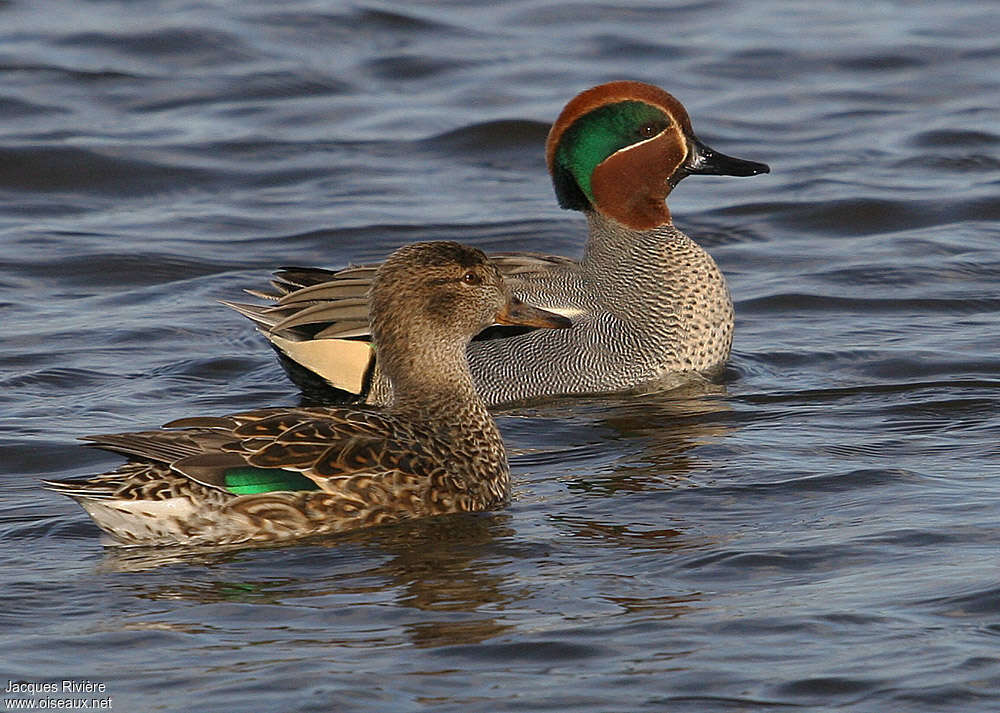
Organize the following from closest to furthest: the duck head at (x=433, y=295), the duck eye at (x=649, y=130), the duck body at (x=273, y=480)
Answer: the duck body at (x=273, y=480) < the duck head at (x=433, y=295) < the duck eye at (x=649, y=130)

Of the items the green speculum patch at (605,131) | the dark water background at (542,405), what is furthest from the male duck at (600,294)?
the dark water background at (542,405)

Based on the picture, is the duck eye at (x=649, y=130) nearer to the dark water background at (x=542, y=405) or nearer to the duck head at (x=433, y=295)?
the dark water background at (x=542, y=405)

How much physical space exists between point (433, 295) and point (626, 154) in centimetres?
248

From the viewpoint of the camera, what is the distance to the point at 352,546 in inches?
254

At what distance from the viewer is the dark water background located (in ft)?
17.9

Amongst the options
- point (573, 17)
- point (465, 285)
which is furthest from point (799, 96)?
point (465, 285)

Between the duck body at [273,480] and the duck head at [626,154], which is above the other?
the duck head at [626,154]

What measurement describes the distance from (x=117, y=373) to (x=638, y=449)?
258 cm

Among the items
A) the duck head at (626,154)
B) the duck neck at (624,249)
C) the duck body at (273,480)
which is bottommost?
the duck body at (273,480)

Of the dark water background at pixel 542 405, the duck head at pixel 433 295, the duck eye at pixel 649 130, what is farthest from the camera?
the duck eye at pixel 649 130

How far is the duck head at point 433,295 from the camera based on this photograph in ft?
23.3

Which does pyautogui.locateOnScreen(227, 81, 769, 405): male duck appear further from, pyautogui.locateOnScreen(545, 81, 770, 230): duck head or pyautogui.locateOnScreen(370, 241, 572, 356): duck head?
pyautogui.locateOnScreen(370, 241, 572, 356): duck head

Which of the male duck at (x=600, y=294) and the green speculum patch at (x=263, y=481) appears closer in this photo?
the green speculum patch at (x=263, y=481)

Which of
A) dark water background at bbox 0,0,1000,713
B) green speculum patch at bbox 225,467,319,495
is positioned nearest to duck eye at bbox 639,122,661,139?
dark water background at bbox 0,0,1000,713
